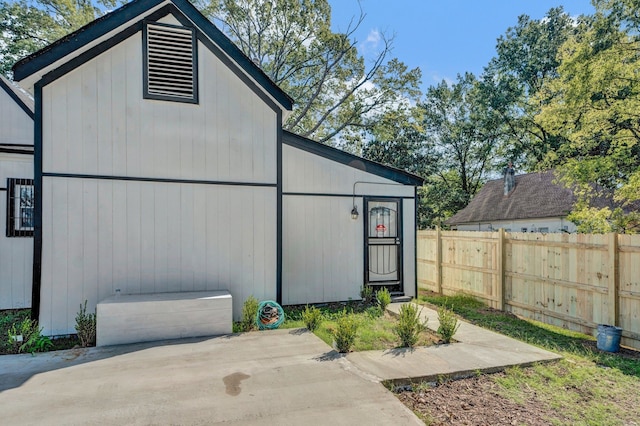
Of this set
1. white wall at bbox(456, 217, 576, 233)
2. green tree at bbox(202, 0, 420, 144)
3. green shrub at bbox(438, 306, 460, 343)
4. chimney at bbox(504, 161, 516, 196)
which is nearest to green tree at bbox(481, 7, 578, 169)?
chimney at bbox(504, 161, 516, 196)

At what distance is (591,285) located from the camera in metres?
5.16

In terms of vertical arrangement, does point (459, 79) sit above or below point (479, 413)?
above

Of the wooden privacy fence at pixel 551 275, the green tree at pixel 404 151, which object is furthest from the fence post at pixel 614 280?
the green tree at pixel 404 151

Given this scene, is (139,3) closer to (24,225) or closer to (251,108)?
(251,108)

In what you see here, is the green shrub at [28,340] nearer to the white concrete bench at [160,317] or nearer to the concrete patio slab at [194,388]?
the concrete patio slab at [194,388]

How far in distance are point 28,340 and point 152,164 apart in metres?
2.92

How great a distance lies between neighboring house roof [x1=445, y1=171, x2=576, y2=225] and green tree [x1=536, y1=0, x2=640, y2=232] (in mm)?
6771

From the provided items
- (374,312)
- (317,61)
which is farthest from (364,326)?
(317,61)

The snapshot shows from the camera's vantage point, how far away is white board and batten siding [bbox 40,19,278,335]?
4887 millimetres

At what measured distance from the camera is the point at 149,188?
529 cm

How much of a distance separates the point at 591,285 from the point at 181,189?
265 inches

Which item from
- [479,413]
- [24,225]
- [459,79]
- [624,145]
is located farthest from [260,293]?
[459,79]

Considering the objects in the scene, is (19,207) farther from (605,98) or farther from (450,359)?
(605,98)

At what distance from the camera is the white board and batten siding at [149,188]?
489cm
